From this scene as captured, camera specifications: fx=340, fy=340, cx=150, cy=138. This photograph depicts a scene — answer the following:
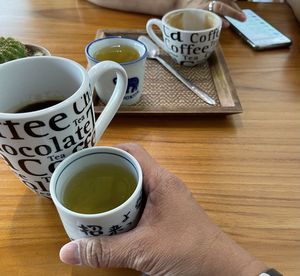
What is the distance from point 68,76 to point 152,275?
263mm

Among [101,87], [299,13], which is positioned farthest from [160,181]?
[299,13]

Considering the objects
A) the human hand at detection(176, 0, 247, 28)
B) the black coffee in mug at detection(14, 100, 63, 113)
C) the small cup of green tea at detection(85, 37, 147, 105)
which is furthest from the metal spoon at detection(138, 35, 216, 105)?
the black coffee in mug at detection(14, 100, 63, 113)

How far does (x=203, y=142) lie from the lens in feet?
1.98

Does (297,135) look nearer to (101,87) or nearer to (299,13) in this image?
(101,87)

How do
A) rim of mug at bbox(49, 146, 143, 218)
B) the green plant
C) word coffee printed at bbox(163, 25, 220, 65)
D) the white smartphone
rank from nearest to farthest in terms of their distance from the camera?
rim of mug at bbox(49, 146, 143, 218) < the green plant < word coffee printed at bbox(163, 25, 220, 65) < the white smartphone

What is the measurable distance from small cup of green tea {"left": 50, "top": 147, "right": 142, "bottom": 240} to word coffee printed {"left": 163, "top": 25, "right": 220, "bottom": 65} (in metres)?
0.41

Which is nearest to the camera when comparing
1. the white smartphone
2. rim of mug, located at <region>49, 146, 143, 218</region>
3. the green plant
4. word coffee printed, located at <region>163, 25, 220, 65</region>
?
rim of mug, located at <region>49, 146, 143, 218</region>

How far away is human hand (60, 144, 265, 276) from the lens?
A: 1.18 ft

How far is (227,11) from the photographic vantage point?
907 mm

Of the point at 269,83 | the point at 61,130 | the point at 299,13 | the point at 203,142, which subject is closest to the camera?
the point at 61,130

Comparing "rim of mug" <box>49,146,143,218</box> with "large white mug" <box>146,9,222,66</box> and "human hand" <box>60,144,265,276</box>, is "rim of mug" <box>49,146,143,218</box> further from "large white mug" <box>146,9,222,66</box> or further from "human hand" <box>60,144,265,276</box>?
"large white mug" <box>146,9,222,66</box>

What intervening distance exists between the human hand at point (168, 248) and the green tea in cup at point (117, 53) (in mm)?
363

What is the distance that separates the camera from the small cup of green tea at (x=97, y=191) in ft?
1.14

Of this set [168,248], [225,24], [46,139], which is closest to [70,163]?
[46,139]
